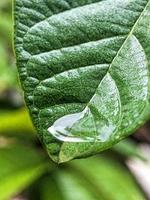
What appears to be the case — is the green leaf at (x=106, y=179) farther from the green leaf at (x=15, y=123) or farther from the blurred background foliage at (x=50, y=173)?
the green leaf at (x=15, y=123)

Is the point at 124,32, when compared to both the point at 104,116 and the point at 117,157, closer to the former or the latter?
the point at 104,116

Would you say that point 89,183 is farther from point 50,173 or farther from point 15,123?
point 15,123

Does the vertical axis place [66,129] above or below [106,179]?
above

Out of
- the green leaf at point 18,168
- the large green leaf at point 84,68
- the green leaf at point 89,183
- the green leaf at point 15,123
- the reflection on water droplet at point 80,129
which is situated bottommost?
the green leaf at point 89,183

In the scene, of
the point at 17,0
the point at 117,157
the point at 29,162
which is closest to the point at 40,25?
the point at 17,0

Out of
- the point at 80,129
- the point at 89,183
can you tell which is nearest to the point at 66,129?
the point at 80,129

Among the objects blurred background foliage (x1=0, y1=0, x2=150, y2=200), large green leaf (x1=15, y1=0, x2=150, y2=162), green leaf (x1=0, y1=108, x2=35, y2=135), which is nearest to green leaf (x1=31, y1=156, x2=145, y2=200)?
blurred background foliage (x1=0, y1=0, x2=150, y2=200)

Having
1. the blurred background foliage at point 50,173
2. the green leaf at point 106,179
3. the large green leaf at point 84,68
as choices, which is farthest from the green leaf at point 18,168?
the large green leaf at point 84,68
